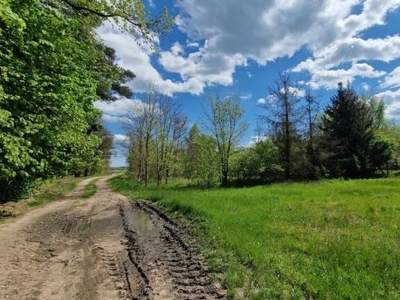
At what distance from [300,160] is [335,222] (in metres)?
24.7

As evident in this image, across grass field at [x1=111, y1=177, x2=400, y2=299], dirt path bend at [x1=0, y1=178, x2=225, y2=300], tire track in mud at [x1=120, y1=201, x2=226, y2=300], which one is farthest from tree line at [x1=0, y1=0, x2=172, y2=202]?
grass field at [x1=111, y1=177, x2=400, y2=299]

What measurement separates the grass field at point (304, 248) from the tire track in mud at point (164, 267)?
46cm

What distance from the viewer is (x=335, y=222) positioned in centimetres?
1129

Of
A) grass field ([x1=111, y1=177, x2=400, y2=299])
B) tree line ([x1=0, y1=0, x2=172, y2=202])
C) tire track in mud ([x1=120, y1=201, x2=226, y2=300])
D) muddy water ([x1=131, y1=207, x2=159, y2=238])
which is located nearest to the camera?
grass field ([x1=111, y1=177, x2=400, y2=299])

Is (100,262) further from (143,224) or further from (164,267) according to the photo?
(143,224)

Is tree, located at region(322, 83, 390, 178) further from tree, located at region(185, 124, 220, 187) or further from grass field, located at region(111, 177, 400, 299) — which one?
grass field, located at region(111, 177, 400, 299)

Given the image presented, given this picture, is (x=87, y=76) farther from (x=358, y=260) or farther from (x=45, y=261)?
(x=358, y=260)

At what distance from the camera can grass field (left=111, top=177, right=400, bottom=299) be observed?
19.4ft

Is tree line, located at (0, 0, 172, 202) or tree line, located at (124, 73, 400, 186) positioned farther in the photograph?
tree line, located at (124, 73, 400, 186)

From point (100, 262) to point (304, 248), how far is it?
17.0 ft

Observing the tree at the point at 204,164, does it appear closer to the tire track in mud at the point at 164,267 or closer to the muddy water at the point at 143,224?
the muddy water at the point at 143,224

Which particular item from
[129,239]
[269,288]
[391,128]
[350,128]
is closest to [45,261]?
[129,239]

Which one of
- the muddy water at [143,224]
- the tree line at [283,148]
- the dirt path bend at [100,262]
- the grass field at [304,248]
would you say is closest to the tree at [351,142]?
the tree line at [283,148]

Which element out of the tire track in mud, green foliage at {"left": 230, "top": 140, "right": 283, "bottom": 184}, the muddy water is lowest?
the tire track in mud
